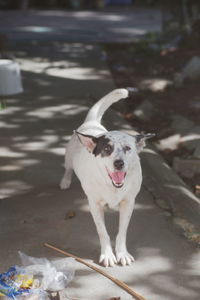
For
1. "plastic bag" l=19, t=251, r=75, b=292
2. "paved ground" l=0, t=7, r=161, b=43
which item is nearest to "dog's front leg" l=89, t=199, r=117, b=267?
"plastic bag" l=19, t=251, r=75, b=292

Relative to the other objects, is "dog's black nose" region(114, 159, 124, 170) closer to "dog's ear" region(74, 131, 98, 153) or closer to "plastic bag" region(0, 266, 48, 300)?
"dog's ear" region(74, 131, 98, 153)

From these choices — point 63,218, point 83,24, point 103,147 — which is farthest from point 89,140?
point 83,24

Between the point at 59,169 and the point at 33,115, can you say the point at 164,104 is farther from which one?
the point at 59,169

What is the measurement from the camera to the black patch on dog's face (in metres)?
3.51

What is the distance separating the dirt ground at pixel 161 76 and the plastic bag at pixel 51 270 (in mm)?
2166

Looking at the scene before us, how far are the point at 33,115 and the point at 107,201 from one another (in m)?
3.59

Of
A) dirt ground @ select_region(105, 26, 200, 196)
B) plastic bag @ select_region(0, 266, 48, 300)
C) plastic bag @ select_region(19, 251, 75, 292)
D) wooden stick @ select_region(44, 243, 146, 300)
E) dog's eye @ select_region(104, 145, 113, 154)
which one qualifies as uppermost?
dog's eye @ select_region(104, 145, 113, 154)

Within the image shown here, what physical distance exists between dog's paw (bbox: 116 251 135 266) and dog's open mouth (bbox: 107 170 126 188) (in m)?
0.61

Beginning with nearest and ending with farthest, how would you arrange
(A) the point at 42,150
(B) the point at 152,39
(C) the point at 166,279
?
1. (C) the point at 166,279
2. (A) the point at 42,150
3. (B) the point at 152,39

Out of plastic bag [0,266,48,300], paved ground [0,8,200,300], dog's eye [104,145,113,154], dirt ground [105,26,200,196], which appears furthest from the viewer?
dirt ground [105,26,200,196]

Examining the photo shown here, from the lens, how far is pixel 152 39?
42.1ft

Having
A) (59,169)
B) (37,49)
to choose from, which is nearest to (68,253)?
(59,169)

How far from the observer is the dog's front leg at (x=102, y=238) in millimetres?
3858

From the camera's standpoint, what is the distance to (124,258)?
387 centimetres
